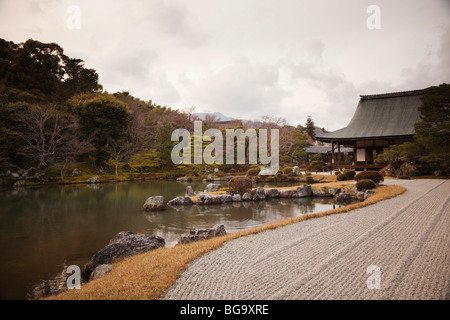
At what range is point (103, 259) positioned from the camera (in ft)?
18.1

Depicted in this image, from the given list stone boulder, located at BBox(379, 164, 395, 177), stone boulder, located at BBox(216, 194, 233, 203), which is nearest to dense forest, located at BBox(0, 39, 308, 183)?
stone boulder, located at BBox(379, 164, 395, 177)

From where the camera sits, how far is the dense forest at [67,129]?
22.8 m

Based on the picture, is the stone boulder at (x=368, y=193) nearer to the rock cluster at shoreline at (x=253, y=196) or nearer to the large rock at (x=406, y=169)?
→ the rock cluster at shoreline at (x=253, y=196)

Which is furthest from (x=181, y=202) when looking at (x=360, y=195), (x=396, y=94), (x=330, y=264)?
(x=396, y=94)

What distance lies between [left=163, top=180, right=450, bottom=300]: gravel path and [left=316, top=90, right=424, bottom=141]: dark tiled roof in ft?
55.0

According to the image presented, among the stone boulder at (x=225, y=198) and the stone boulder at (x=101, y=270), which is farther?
the stone boulder at (x=225, y=198)

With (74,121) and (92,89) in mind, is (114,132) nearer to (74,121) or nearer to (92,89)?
(74,121)

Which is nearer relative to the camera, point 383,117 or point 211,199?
point 211,199

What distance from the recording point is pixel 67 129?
24.9m

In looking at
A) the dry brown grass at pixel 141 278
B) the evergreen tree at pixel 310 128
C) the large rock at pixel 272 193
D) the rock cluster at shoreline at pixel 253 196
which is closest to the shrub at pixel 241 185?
the rock cluster at shoreline at pixel 253 196

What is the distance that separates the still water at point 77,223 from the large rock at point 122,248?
561 millimetres

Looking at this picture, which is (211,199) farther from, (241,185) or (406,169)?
(406,169)

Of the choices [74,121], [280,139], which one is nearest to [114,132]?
[74,121]

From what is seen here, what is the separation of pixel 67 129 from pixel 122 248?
2330 cm
